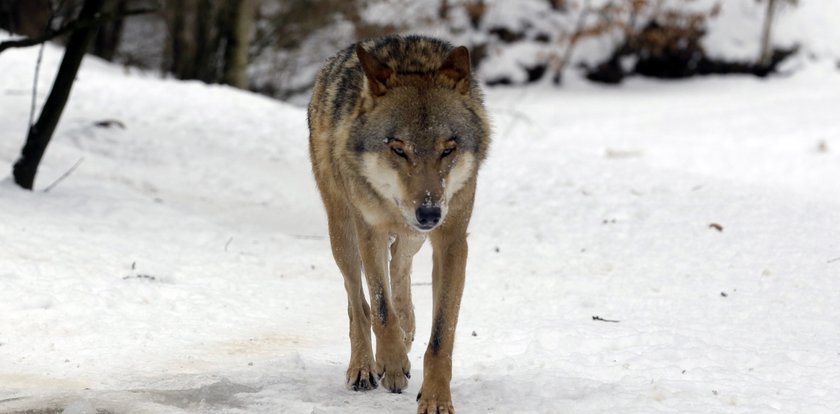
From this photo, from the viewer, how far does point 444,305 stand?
5105 millimetres

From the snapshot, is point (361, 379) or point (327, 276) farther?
point (327, 276)

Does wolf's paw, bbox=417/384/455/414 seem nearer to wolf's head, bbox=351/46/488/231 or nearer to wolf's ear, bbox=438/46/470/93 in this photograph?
wolf's head, bbox=351/46/488/231

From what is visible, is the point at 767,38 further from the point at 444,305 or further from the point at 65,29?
the point at 444,305

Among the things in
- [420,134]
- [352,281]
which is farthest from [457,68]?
[352,281]

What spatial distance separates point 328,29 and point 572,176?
36.7 feet

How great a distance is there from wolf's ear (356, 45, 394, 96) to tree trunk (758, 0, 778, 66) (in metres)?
18.8

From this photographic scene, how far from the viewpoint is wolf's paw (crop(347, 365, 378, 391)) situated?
529cm

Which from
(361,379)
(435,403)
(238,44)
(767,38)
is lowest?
(767,38)

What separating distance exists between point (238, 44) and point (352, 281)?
14213 mm

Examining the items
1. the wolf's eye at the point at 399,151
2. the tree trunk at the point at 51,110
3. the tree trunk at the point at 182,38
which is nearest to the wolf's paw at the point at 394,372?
the wolf's eye at the point at 399,151

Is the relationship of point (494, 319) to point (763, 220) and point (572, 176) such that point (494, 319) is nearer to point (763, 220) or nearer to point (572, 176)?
point (763, 220)

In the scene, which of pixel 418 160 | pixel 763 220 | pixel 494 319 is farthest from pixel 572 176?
pixel 418 160

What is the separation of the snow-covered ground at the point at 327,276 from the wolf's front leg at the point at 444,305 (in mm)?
269

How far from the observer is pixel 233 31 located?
19.0 meters
